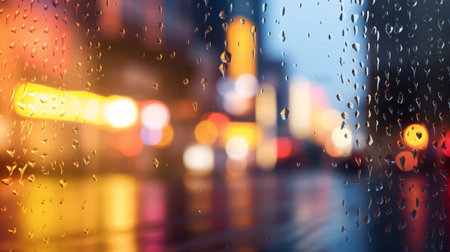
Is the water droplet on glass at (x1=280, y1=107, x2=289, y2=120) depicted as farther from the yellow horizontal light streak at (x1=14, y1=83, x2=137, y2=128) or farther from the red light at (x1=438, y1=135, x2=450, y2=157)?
the yellow horizontal light streak at (x1=14, y1=83, x2=137, y2=128)

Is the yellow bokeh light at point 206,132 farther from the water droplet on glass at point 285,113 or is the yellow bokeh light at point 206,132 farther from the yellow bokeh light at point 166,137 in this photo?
the water droplet on glass at point 285,113

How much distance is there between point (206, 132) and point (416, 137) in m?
20.7

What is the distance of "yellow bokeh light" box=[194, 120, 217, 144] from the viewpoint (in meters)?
21.6

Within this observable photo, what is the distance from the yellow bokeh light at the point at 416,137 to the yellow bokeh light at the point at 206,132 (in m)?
17.5


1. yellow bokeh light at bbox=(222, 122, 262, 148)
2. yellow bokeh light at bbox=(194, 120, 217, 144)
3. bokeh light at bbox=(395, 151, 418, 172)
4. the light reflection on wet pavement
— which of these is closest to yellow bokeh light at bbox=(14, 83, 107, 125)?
the light reflection on wet pavement

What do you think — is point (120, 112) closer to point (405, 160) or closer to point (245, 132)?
point (405, 160)

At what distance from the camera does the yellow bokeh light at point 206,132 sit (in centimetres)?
2158

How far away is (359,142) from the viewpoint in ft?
11.1

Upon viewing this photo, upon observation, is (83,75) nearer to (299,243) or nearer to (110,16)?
(299,243)

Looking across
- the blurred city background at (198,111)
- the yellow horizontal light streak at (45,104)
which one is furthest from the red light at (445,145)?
the yellow horizontal light streak at (45,104)

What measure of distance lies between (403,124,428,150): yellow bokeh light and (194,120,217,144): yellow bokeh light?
690 inches

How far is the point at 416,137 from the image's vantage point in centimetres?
307

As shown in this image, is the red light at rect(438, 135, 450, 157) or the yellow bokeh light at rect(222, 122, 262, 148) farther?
the yellow bokeh light at rect(222, 122, 262, 148)

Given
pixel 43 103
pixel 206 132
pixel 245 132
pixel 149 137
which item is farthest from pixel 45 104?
pixel 245 132
